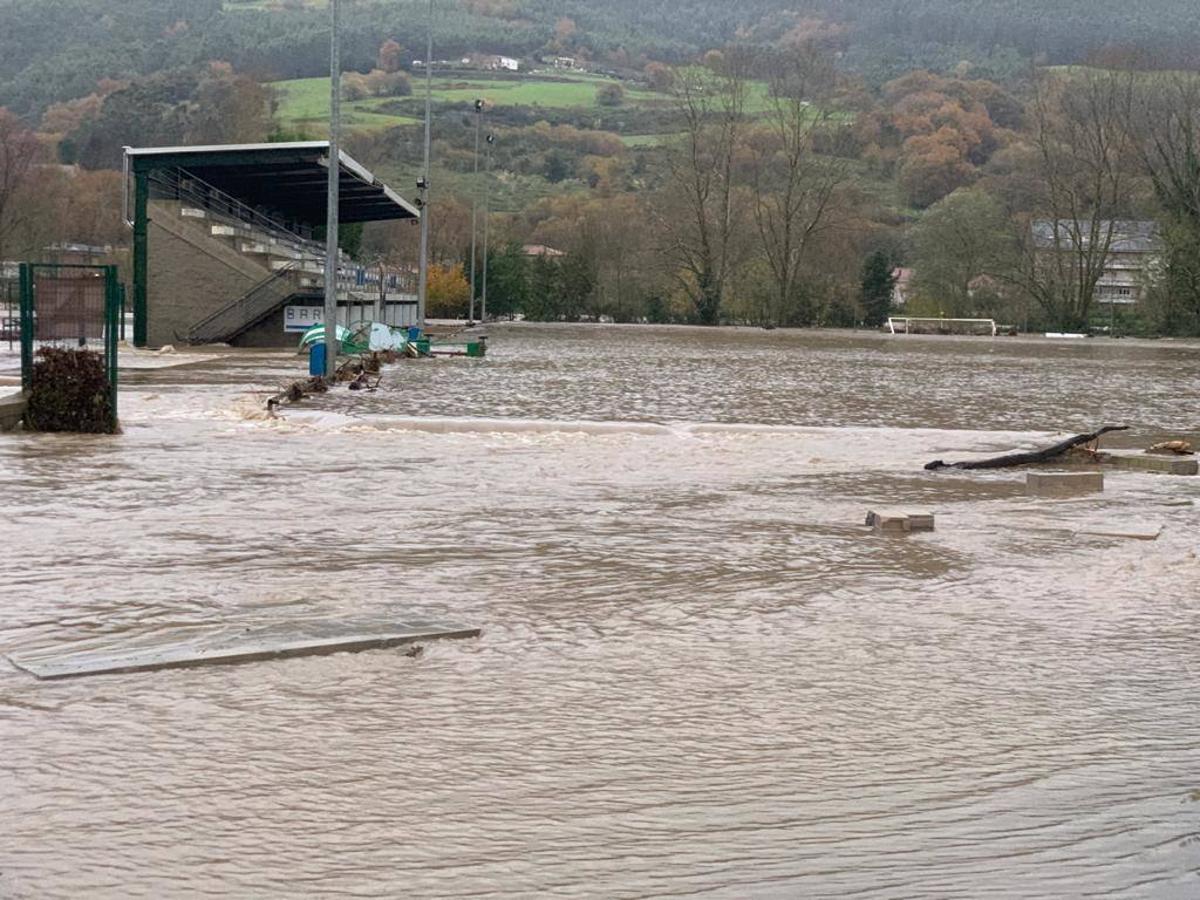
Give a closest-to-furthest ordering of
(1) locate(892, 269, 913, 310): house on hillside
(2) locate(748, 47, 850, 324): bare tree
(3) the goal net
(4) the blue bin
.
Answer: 1. (4) the blue bin
2. (3) the goal net
3. (2) locate(748, 47, 850, 324): bare tree
4. (1) locate(892, 269, 913, 310): house on hillside

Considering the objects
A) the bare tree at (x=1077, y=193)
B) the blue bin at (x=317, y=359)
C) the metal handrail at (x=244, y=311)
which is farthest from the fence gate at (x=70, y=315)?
the bare tree at (x=1077, y=193)

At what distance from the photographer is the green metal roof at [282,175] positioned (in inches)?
1961

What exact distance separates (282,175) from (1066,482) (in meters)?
46.3

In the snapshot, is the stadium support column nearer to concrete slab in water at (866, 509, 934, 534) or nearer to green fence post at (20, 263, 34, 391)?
green fence post at (20, 263, 34, 391)

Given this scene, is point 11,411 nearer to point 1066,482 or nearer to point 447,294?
point 1066,482

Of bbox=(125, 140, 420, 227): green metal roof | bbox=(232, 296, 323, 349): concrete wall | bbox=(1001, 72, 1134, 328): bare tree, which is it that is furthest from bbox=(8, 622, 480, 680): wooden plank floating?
bbox=(1001, 72, 1134, 328): bare tree

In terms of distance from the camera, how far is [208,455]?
58.4 ft

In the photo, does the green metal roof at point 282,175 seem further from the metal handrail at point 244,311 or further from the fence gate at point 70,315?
the fence gate at point 70,315

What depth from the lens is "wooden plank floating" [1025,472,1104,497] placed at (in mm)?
16453

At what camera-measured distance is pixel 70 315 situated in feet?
68.0

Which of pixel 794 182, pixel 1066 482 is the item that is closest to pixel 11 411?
pixel 1066 482

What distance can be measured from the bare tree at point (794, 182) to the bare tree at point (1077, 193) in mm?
12515

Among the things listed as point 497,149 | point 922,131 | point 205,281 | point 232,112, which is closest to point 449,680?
point 205,281

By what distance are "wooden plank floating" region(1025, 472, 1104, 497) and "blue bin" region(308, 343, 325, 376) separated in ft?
53.7
